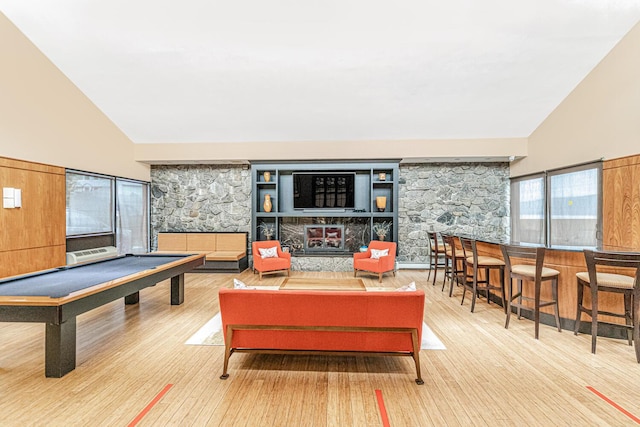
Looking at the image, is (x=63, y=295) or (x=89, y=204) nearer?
(x=63, y=295)

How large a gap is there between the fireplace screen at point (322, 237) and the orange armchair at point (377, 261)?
1.06m

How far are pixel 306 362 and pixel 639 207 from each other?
495 cm

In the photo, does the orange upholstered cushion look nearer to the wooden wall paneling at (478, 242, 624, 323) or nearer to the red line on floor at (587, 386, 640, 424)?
the red line on floor at (587, 386, 640, 424)

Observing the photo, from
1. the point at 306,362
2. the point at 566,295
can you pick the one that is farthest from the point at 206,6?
the point at 566,295

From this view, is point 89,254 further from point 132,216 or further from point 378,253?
point 378,253

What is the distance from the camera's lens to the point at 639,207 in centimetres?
439

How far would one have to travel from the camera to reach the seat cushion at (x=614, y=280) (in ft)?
10.3

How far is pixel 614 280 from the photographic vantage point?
3.23 m

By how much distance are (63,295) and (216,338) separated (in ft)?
5.06

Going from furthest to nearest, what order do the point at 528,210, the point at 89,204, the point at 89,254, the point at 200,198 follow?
the point at 200,198 → the point at 528,210 → the point at 89,204 → the point at 89,254

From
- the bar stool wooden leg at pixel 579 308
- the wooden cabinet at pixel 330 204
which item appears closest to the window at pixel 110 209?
the wooden cabinet at pixel 330 204

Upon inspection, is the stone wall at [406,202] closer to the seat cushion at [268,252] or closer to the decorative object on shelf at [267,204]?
the decorative object on shelf at [267,204]

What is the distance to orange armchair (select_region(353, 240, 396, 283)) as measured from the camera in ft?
21.4

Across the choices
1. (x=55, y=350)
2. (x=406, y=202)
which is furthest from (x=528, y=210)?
(x=55, y=350)
